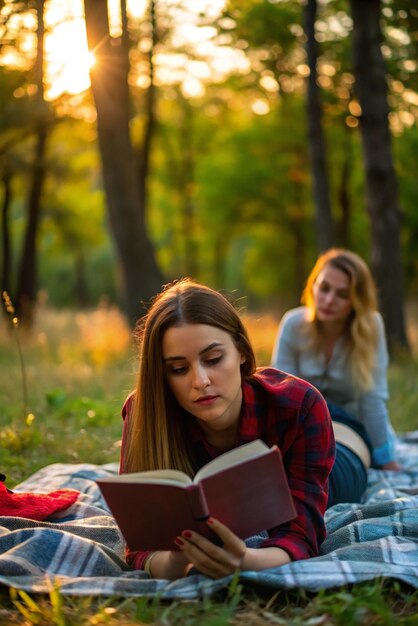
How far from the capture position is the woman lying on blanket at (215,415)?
106 inches

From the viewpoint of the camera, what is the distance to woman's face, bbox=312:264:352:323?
514 centimetres

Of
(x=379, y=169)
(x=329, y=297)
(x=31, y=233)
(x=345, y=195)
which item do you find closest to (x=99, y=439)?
(x=329, y=297)

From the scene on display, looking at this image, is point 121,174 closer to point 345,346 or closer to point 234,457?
point 345,346

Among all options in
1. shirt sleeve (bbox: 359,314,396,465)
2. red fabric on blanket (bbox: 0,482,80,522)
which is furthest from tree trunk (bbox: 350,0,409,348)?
red fabric on blanket (bbox: 0,482,80,522)

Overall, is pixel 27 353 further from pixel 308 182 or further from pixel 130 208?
pixel 308 182

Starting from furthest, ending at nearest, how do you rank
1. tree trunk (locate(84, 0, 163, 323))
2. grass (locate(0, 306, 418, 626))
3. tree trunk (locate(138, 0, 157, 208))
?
1. tree trunk (locate(138, 0, 157, 208))
2. tree trunk (locate(84, 0, 163, 323))
3. grass (locate(0, 306, 418, 626))

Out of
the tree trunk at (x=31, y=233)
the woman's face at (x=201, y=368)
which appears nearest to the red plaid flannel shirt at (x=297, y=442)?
the woman's face at (x=201, y=368)

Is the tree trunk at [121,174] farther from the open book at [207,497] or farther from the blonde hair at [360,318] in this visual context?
the open book at [207,497]

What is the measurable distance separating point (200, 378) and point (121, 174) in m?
7.54

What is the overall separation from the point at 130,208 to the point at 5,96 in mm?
3257

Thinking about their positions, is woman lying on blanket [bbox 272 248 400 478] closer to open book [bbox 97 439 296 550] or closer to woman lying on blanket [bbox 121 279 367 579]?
woman lying on blanket [bbox 121 279 367 579]

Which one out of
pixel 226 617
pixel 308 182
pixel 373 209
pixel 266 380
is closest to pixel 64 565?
pixel 226 617

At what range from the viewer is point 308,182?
22172 millimetres

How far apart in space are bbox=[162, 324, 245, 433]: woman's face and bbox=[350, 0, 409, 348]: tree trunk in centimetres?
691
